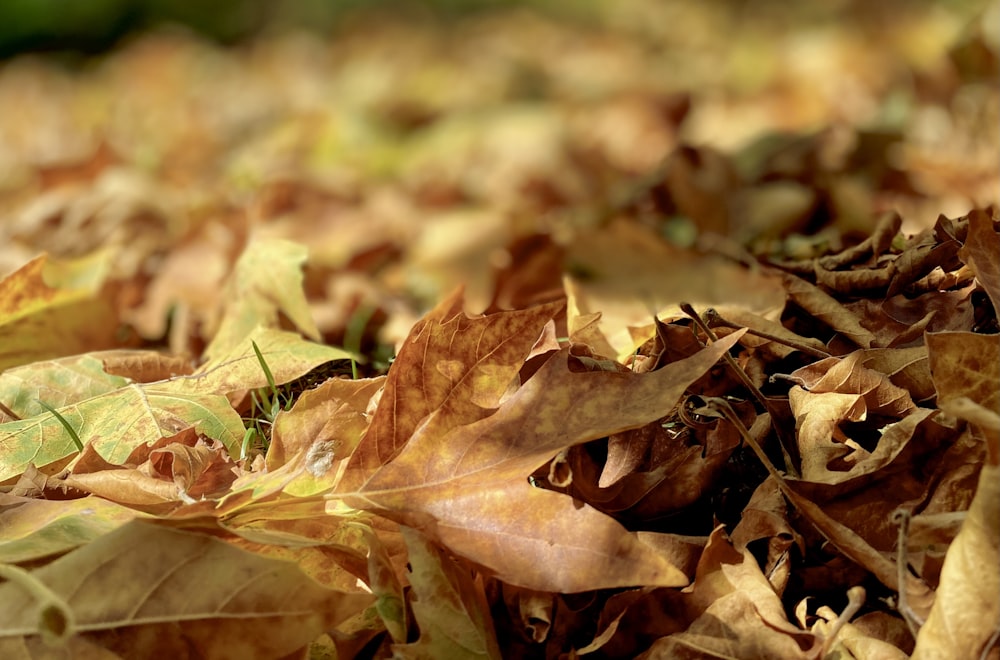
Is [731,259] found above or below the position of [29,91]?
above

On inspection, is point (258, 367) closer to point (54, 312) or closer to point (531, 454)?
point (531, 454)

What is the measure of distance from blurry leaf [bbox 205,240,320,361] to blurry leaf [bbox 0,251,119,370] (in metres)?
0.23

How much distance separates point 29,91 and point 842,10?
13.0ft

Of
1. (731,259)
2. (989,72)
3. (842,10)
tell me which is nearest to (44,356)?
(731,259)

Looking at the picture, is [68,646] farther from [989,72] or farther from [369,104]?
[369,104]

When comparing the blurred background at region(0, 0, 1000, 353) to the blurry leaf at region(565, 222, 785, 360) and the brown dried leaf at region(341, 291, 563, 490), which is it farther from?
the brown dried leaf at region(341, 291, 563, 490)

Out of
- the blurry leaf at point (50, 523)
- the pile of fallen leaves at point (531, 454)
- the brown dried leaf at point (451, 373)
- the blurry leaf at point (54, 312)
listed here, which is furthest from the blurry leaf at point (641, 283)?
the blurry leaf at point (54, 312)

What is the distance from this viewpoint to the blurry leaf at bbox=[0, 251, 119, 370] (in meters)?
1.14

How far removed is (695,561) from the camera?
70 cm

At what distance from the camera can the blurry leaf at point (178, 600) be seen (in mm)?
614

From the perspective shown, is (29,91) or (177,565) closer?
(177,565)

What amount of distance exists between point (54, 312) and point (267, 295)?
32cm

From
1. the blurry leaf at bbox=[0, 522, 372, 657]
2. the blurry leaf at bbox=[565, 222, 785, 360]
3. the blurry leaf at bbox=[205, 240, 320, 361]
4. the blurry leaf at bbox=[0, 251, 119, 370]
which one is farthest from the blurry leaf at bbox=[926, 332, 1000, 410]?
the blurry leaf at bbox=[0, 251, 119, 370]

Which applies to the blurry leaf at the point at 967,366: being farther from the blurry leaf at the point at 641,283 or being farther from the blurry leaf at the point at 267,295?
the blurry leaf at the point at 267,295
